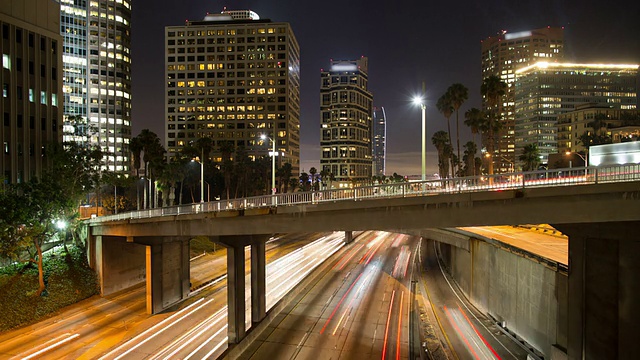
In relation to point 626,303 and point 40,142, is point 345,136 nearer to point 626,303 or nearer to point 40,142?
point 40,142

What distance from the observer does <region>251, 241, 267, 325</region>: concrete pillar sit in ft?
95.8

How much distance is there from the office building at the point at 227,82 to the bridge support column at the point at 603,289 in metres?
133

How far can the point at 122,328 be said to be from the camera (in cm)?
2880

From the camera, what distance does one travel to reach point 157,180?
62.8 meters

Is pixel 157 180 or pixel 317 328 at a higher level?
pixel 157 180

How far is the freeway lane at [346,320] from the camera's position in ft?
83.1

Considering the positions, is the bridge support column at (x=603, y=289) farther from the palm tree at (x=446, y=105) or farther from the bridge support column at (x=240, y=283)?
the palm tree at (x=446, y=105)

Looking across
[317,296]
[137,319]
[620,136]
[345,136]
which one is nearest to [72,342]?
[137,319]

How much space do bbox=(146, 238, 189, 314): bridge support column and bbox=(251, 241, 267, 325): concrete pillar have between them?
10.4 m

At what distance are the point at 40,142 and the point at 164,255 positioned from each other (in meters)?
36.3

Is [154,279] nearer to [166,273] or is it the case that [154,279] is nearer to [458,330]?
[166,273]

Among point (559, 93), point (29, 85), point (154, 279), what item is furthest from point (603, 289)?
point (559, 93)

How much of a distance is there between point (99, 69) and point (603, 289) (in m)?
154

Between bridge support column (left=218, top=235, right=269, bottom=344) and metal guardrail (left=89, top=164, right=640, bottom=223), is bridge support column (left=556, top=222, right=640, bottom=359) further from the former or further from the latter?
bridge support column (left=218, top=235, right=269, bottom=344)
